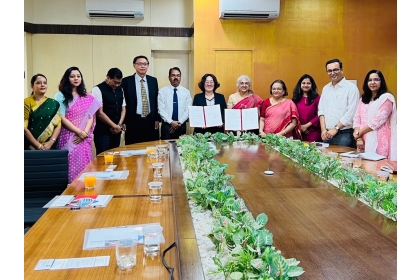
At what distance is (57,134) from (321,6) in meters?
4.21

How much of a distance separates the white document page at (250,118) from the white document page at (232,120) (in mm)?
56

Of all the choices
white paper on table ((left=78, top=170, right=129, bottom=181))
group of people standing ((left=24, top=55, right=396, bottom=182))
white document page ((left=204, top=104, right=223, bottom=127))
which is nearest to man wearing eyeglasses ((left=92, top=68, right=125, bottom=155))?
group of people standing ((left=24, top=55, right=396, bottom=182))

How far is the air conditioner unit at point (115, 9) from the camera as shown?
6.00 metres

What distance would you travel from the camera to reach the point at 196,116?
438 centimetres

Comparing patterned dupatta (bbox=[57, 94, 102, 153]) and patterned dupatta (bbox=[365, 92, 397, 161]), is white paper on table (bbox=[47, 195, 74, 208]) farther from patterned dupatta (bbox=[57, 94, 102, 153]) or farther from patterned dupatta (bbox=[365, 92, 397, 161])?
patterned dupatta (bbox=[365, 92, 397, 161])

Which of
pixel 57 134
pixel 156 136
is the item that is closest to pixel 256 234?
pixel 57 134

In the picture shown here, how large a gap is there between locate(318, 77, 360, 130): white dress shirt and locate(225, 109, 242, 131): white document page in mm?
925

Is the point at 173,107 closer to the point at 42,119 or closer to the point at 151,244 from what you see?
the point at 42,119

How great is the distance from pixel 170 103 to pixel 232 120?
0.99m

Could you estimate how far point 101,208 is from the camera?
1642mm

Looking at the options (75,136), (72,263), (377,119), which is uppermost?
(377,119)

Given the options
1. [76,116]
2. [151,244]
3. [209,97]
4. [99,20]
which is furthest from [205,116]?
[151,244]

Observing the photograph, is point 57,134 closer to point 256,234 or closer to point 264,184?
point 264,184
